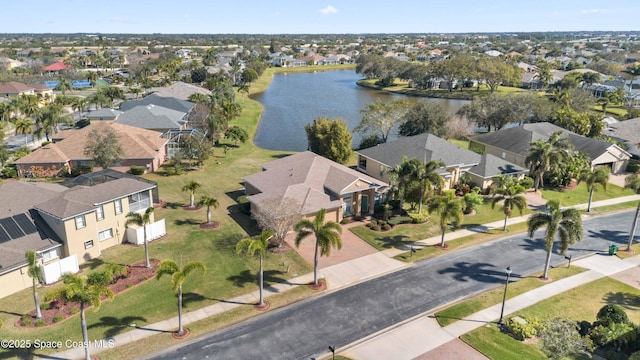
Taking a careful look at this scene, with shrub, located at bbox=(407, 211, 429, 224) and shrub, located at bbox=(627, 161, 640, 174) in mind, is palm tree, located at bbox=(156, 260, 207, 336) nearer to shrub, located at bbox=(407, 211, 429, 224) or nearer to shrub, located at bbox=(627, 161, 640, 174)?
shrub, located at bbox=(407, 211, 429, 224)

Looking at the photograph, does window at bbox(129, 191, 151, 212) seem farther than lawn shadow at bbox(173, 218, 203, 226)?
No

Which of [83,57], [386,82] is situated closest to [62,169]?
[386,82]

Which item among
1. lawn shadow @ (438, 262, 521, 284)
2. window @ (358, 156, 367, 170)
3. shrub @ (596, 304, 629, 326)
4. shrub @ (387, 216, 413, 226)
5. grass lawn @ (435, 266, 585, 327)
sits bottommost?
grass lawn @ (435, 266, 585, 327)

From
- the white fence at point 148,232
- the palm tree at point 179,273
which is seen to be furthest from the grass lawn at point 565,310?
the white fence at point 148,232

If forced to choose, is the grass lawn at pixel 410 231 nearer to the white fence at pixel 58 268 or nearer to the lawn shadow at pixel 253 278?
the lawn shadow at pixel 253 278

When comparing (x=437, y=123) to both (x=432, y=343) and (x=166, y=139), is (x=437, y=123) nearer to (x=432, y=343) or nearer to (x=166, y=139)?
(x=166, y=139)

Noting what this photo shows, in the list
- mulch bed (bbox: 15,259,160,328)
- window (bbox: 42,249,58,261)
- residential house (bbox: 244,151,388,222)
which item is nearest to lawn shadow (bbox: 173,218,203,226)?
residential house (bbox: 244,151,388,222)

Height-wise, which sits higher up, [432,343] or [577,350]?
[577,350]
